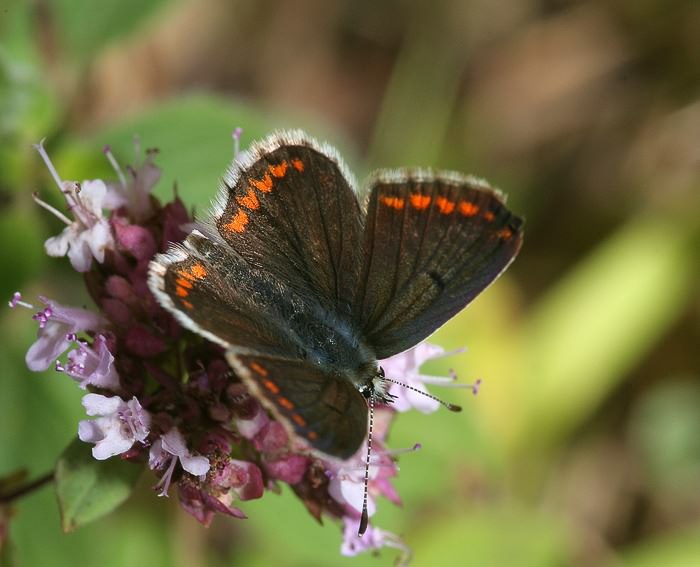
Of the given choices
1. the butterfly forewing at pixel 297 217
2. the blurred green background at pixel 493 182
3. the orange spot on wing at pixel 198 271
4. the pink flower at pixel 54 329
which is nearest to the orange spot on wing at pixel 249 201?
the butterfly forewing at pixel 297 217

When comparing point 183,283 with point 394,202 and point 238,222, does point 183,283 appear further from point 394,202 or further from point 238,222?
point 394,202

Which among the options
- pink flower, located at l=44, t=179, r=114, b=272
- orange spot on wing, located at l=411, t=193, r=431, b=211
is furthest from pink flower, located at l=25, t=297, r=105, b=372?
orange spot on wing, located at l=411, t=193, r=431, b=211

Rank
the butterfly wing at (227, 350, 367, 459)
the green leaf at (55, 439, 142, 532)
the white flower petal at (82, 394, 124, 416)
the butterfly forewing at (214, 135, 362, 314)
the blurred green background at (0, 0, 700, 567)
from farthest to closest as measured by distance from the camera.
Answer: the blurred green background at (0, 0, 700, 567), the butterfly forewing at (214, 135, 362, 314), the green leaf at (55, 439, 142, 532), the white flower petal at (82, 394, 124, 416), the butterfly wing at (227, 350, 367, 459)

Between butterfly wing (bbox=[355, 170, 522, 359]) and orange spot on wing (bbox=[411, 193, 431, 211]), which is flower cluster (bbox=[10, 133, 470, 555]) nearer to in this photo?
butterfly wing (bbox=[355, 170, 522, 359])

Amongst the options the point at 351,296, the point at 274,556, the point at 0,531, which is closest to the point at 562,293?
the point at 274,556

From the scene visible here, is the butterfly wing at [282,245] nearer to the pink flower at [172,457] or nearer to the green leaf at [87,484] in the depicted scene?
the pink flower at [172,457]

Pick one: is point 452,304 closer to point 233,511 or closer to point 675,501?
point 233,511
